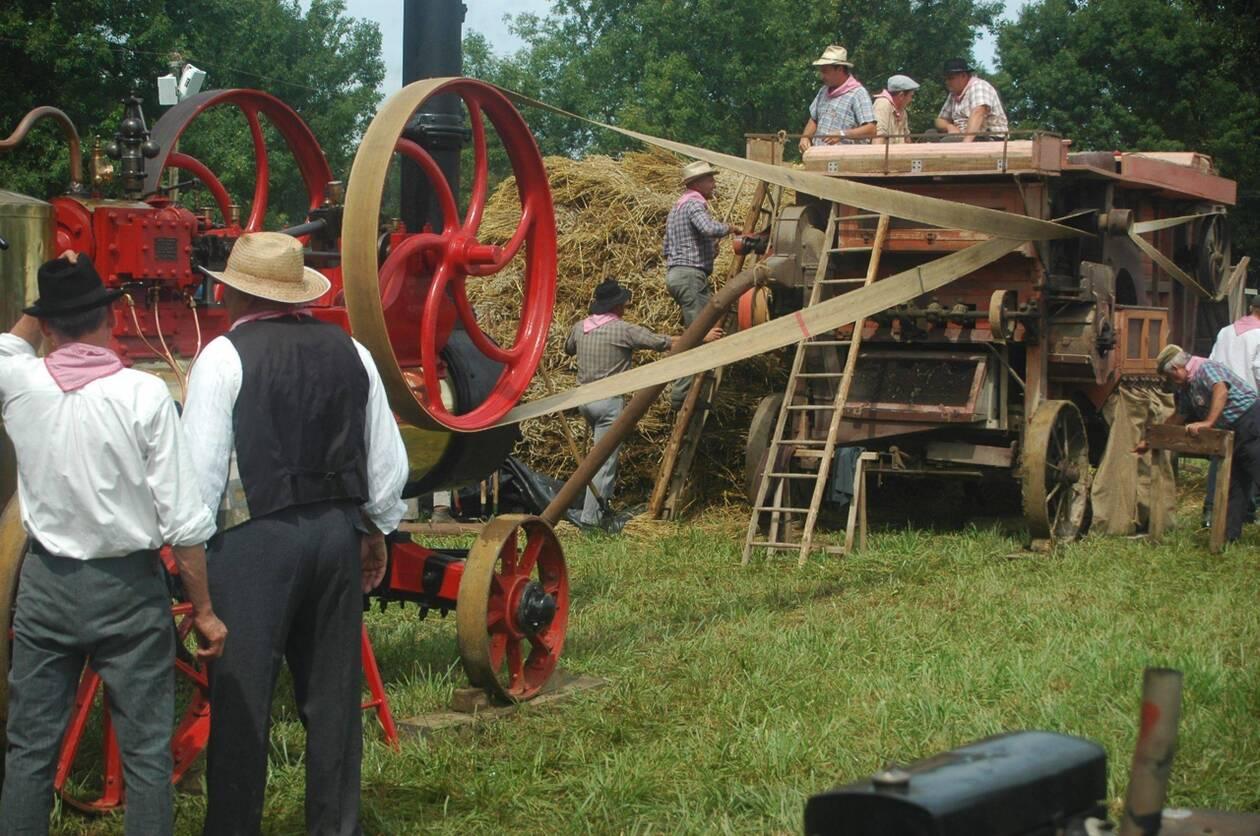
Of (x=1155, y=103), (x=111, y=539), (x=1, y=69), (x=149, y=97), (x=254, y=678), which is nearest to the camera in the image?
(x=111, y=539)

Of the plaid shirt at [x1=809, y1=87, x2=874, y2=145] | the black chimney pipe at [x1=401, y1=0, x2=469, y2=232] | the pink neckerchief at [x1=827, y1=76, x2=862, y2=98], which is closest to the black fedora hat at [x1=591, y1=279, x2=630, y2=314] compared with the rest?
the plaid shirt at [x1=809, y1=87, x2=874, y2=145]

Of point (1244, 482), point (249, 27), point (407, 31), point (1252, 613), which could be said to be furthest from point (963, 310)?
point (249, 27)

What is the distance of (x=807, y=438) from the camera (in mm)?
9586

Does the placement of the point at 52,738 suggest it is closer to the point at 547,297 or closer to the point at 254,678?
the point at 254,678

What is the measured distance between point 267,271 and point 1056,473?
6.36 m

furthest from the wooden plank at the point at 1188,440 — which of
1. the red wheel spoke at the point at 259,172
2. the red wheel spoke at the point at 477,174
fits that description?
the red wheel spoke at the point at 259,172

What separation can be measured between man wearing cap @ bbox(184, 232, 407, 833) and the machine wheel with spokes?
5510 mm

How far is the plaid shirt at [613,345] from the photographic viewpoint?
10359 mm

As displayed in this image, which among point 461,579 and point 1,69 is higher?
point 1,69

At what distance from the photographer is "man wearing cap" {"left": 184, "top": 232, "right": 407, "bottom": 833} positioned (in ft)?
13.0

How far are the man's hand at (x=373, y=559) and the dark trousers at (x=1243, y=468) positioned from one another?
21.8ft

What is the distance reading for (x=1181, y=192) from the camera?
10711 mm

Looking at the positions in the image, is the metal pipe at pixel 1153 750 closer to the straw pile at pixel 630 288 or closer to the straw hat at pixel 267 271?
the straw hat at pixel 267 271

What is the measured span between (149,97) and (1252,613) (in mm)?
27595
